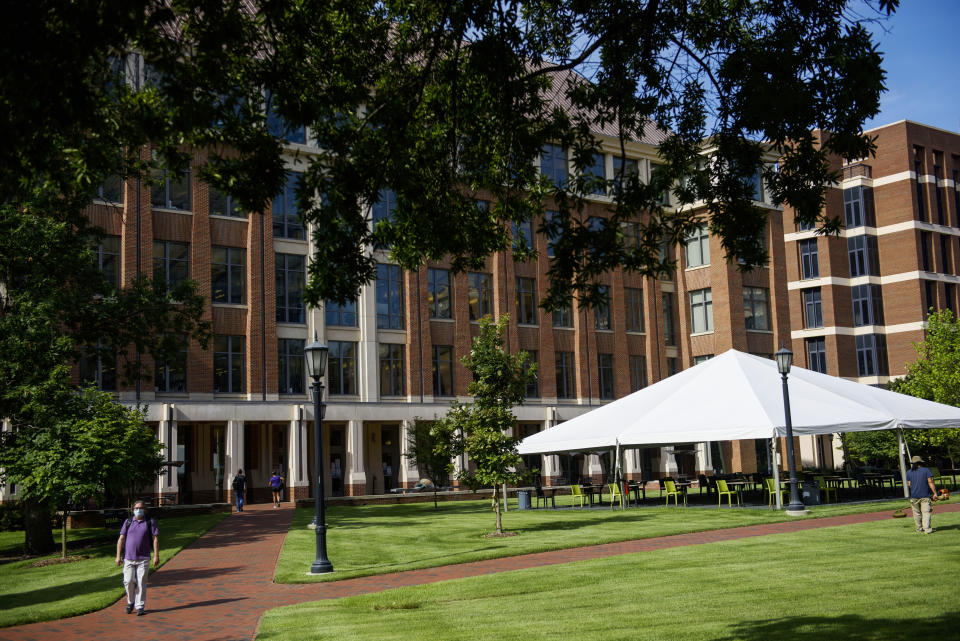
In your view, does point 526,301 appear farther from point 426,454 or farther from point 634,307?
point 426,454

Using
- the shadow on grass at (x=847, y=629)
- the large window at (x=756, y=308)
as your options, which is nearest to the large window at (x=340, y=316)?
the large window at (x=756, y=308)

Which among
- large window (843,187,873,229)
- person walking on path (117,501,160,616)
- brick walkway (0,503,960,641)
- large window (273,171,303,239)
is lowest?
brick walkway (0,503,960,641)

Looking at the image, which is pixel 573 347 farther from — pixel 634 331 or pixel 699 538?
pixel 699 538

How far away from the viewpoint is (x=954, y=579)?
11.8 meters

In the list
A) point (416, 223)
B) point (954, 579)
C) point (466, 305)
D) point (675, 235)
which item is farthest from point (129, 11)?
point (466, 305)

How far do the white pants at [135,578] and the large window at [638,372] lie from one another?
45059mm

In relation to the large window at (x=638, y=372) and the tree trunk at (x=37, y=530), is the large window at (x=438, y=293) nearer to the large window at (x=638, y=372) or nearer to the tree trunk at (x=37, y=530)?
the large window at (x=638, y=372)

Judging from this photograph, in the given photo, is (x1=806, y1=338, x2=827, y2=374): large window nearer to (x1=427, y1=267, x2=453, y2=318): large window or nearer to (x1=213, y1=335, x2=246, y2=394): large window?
(x1=427, y1=267, x2=453, y2=318): large window

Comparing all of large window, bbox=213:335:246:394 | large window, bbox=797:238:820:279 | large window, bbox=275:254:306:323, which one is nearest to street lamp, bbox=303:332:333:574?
large window, bbox=213:335:246:394

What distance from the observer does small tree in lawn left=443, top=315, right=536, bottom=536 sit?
76.0ft

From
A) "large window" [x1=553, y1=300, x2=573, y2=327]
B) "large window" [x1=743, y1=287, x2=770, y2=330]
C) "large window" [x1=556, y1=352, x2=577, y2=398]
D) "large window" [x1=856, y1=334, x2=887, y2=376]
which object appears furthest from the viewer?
"large window" [x1=856, y1=334, x2=887, y2=376]

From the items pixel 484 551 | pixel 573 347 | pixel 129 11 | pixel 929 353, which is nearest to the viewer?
pixel 129 11

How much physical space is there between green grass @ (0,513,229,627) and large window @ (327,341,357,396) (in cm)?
1704

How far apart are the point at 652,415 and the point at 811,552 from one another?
12.9m
